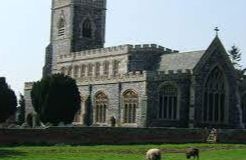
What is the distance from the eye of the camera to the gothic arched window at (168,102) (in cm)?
5962

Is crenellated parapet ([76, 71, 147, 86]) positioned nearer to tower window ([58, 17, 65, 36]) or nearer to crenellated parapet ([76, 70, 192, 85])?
crenellated parapet ([76, 70, 192, 85])

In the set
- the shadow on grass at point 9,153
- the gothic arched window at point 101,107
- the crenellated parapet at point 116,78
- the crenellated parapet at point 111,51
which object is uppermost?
the crenellated parapet at point 111,51

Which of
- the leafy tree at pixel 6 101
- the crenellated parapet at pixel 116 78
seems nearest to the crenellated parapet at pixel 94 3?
Answer: the crenellated parapet at pixel 116 78

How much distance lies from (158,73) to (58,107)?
10.3 metres

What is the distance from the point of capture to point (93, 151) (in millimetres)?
39062

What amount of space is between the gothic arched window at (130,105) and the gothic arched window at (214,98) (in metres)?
6.62

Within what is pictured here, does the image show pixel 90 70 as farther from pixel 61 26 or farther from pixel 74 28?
pixel 61 26

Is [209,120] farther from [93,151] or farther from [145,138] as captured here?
[93,151]

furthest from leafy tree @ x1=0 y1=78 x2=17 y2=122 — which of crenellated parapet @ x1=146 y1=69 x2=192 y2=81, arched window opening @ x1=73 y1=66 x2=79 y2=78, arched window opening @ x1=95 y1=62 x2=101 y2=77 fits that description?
crenellated parapet @ x1=146 y1=69 x2=192 y2=81

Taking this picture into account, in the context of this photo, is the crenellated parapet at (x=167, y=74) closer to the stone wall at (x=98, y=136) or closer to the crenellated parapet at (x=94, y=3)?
the stone wall at (x=98, y=136)

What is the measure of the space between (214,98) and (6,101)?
2080 centimetres

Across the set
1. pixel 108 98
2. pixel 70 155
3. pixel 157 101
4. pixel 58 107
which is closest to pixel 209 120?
pixel 157 101

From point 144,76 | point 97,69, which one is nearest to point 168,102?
point 144,76

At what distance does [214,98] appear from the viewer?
201 ft
